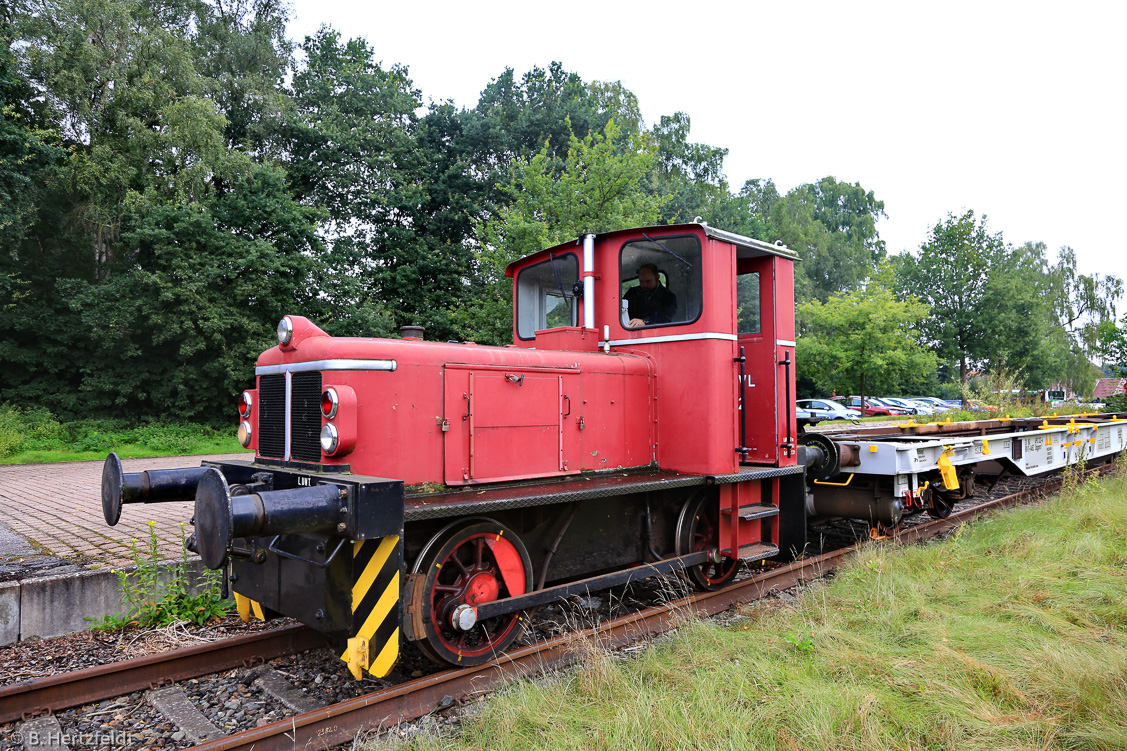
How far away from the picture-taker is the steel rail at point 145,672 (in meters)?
3.48

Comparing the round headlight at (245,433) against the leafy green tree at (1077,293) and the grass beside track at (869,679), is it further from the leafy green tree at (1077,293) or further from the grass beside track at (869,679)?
the leafy green tree at (1077,293)

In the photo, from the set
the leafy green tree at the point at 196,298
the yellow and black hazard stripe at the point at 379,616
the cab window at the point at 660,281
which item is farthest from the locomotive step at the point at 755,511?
the leafy green tree at the point at 196,298

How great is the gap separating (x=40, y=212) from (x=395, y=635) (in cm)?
2281

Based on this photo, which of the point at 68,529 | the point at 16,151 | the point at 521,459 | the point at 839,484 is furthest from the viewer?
the point at 16,151

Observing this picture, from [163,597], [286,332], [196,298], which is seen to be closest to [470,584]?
[286,332]

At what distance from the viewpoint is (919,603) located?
4.65 m

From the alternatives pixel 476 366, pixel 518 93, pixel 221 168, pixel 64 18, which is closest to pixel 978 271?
pixel 518 93

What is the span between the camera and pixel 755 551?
5496 mm

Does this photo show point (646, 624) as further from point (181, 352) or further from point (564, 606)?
point (181, 352)

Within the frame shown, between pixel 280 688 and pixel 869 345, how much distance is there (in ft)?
78.7

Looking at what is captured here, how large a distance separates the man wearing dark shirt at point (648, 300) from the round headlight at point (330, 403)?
2.66 m

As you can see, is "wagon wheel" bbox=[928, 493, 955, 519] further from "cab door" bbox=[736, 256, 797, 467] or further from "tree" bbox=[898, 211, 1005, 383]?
"tree" bbox=[898, 211, 1005, 383]

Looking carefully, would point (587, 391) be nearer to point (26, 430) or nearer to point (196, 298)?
point (196, 298)

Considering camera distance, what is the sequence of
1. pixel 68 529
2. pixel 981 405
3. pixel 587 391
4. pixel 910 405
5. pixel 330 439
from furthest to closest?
1. pixel 910 405
2. pixel 981 405
3. pixel 68 529
4. pixel 587 391
5. pixel 330 439
